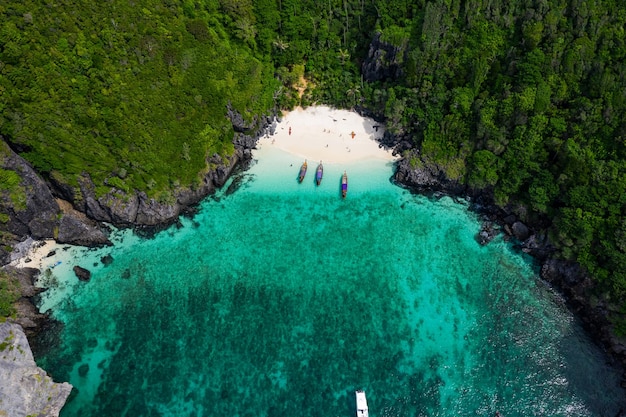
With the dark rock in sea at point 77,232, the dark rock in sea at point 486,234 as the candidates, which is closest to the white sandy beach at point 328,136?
the dark rock in sea at point 486,234

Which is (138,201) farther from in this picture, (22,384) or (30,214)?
(22,384)

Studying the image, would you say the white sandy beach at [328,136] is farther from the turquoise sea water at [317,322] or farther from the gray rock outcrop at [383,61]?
the turquoise sea water at [317,322]

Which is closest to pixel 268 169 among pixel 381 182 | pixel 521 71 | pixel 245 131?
pixel 245 131

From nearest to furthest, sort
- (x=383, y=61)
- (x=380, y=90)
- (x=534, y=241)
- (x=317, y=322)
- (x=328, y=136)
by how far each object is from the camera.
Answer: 1. (x=317, y=322)
2. (x=534, y=241)
3. (x=383, y=61)
4. (x=380, y=90)
5. (x=328, y=136)

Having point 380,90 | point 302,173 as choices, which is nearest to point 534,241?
point 302,173

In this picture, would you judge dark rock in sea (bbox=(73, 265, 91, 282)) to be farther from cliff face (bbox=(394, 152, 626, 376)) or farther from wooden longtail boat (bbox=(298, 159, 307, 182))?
cliff face (bbox=(394, 152, 626, 376))

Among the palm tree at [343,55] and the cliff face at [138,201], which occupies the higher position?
the palm tree at [343,55]
